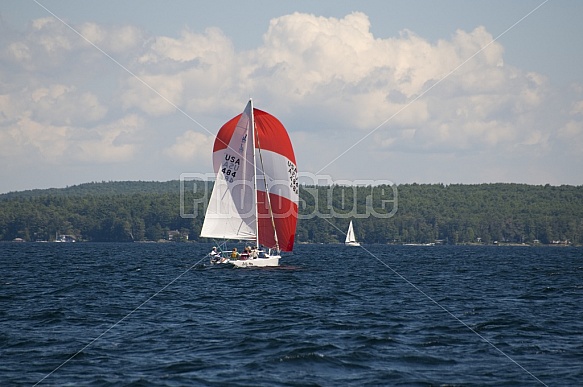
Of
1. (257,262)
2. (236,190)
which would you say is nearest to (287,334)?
(257,262)

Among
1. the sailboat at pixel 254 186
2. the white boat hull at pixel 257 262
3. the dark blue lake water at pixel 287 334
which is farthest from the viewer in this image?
the white boat hull at pixel 257 262

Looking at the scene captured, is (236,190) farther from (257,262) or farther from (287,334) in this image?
(287,334)

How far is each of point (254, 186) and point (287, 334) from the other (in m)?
25.5

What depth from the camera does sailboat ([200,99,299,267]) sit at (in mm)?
51750

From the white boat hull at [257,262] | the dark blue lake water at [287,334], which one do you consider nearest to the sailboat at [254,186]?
the white boat hull at [257,262]

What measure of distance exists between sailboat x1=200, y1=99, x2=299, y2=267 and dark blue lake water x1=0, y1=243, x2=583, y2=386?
20.9 feet

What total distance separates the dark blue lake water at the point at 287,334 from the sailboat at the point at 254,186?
6381 mm

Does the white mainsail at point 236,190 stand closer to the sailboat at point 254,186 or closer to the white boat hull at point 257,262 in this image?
the sailboat at point 254,186

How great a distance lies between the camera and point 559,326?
97.8 ft

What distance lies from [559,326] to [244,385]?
1476 centimetres

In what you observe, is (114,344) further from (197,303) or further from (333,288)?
(333,288)

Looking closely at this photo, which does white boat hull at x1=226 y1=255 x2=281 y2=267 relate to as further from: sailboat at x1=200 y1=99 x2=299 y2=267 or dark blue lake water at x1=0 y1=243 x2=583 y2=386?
dark blue lake water at x1=0 y1=243 x2=583 y2=386

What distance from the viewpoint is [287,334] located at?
27.4 m

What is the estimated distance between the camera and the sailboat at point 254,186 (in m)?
51.8
